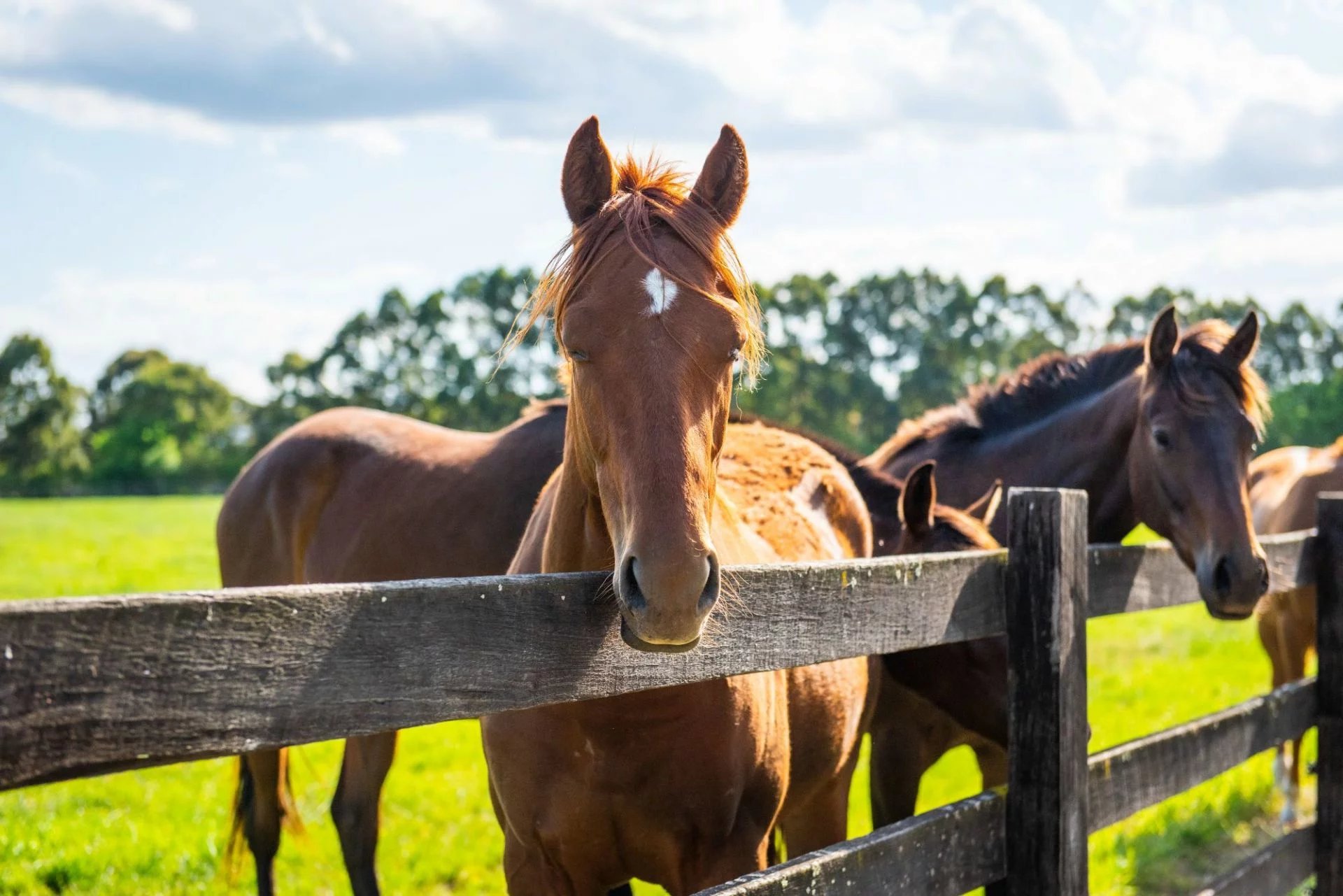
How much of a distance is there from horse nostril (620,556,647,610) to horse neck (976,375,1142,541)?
3.55 meters

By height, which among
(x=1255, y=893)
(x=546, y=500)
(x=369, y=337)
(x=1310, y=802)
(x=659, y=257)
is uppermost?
(x=369, y=337)

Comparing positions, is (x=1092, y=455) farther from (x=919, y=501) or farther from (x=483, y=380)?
(x=483, y=380)

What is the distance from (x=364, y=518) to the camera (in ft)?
18.6

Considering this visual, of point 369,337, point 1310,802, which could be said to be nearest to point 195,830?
point 1310,802

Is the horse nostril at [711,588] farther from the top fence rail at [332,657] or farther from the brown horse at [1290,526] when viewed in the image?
the brown horse at [1290,526]

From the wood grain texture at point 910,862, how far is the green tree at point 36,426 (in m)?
67.2

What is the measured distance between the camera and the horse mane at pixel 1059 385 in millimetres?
4727

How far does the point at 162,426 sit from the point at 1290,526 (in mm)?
68319

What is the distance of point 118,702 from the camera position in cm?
122

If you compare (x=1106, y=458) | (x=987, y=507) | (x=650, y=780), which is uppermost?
(x=1106, y=458)

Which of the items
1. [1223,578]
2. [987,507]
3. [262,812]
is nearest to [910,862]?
[1223,578]

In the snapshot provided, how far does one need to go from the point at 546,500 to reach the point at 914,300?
185 feet

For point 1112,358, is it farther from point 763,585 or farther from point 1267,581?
point 763,585

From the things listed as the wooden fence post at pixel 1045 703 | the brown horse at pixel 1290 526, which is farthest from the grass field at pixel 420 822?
the wooden fence post at pixel 1045 703
